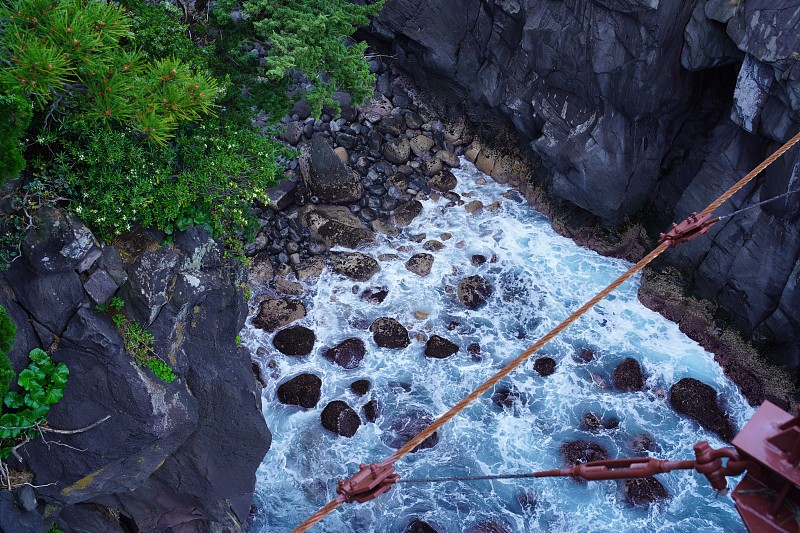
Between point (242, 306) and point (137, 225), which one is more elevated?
point (137, 225)

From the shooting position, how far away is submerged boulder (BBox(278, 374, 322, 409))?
20.0 m

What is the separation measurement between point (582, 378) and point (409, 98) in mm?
16362

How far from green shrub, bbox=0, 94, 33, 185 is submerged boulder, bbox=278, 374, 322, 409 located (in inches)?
454

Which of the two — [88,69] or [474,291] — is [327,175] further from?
[88,69]

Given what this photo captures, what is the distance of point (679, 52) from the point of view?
19969 millimetres

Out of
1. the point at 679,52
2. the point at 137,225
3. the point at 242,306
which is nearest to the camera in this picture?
the point at 137,225

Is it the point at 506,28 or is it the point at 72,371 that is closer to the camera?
the point at 72,371

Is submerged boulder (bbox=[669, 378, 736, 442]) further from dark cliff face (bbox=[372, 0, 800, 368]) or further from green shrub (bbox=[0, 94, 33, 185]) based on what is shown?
green shrub (bbox=[0, 94, 33, 185])

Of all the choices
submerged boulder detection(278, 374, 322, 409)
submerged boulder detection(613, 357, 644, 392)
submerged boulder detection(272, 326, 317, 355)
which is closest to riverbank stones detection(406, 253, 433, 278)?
submerged boulder detection(272, 326, 317, 355)

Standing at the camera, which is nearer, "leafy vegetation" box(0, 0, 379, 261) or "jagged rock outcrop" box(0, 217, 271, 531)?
"leafy vegetation" box(0, 0, 379, 261)

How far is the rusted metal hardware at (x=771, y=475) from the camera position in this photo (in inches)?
193

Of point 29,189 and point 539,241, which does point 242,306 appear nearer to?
point 29,189

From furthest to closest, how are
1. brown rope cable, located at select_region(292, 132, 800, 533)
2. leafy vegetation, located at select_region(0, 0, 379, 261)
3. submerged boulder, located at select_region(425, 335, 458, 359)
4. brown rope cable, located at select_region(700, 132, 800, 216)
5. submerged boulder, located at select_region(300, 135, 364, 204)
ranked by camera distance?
submerged boulder, located at select_region(300, 135, 364, 204) → submerged boulder, located at select_region(425, 335, 458, 359) → leafy vegetation, located at select_region(0, 0, 379, 261) → brown rope cable, located at select_region(700, 132, 800, 216) → brown rope cable, located at select_region(292, 132, 800, 533)

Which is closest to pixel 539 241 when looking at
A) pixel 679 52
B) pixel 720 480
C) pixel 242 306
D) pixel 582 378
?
pixel 582 378
